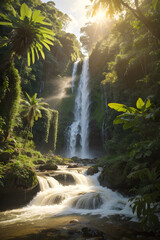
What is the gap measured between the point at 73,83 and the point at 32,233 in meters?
41.0

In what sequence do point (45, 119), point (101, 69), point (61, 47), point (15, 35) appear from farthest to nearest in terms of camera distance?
point (61, 47), point (101, 69), point (45, 119), point (15, 35)

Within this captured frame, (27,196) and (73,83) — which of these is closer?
(27,196)

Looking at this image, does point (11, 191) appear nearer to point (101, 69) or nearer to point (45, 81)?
point (101, 69)

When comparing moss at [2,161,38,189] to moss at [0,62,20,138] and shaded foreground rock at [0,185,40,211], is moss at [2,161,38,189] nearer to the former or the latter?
shaded foreground rock at [0,185,40,211]

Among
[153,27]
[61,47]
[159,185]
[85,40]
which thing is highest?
[85,40]

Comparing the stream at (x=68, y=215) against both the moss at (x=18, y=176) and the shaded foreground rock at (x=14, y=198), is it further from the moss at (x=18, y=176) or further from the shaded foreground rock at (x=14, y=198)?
the moss at (x=18, y=176)

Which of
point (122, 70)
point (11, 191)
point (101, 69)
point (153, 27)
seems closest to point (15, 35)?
point (153, 27)

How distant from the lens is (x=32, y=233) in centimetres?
425

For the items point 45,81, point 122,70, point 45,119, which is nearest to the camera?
point 122,70

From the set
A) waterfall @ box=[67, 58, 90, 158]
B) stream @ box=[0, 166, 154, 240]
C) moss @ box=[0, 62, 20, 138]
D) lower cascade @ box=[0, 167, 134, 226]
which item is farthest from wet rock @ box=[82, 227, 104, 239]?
waterfall @ box=[67, 58, 90, 158]

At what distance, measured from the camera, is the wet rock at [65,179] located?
11197 millimetres

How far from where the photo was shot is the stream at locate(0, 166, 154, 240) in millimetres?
4293

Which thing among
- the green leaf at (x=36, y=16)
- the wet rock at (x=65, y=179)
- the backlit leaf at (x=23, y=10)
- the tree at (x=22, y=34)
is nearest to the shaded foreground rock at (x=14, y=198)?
the wet rock at (x=65, y=179)

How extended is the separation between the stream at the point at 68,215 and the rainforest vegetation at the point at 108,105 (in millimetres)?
832
